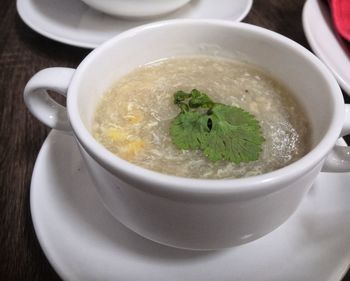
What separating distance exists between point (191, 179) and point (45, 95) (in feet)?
1.14

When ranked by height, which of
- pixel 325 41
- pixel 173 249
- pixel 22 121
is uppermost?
pixel 325 41

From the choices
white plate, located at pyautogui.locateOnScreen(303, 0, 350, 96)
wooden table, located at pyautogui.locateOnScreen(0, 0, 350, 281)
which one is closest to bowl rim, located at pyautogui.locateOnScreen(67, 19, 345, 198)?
wooden table, located at pyautogui.locateOnScreen(0, 0, 350, 281)

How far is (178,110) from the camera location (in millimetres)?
759

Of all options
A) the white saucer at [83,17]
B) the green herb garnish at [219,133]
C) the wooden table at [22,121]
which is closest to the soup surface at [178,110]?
the green herb garnish at [219,133]

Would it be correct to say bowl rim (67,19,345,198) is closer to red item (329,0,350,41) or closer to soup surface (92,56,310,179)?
soup surface (92,56,310,179)

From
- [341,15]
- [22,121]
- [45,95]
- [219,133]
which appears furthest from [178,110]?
[341,15]

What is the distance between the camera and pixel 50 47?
1.17m

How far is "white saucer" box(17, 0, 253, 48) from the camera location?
115 centimetres

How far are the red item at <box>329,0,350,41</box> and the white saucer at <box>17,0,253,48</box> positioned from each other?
0.75 feet

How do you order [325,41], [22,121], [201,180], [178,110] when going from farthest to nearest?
[325,41] < [22,121] < [178,110] < [201,180]

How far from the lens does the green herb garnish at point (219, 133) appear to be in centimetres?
65

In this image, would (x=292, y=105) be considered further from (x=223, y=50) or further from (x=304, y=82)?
(x=223, y=50)

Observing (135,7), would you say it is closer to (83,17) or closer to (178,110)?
(83,17)

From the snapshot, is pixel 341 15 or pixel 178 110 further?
pixel 341 15
